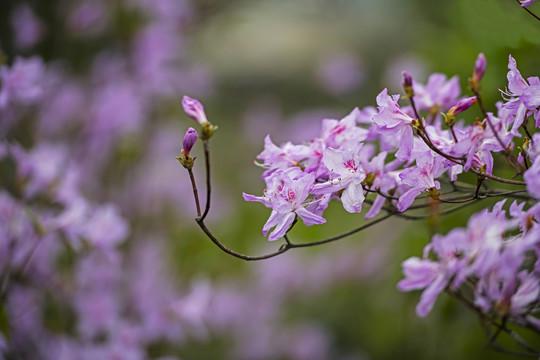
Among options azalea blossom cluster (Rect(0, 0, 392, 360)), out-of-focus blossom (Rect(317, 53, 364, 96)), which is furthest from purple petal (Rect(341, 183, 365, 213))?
out-of-focus blossom (Rect(317, 53, 364, 96))

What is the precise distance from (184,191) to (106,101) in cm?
64

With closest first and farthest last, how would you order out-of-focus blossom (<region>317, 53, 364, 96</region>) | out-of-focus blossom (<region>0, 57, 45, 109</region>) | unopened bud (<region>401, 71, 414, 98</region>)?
unopened bud (<region>401, 71, 414, 98</region>), out-of-focus blossom (<region>0, 57, 45, 109</region>), out-of-focus blossom (<region>317, 53, 364, 96</region>)

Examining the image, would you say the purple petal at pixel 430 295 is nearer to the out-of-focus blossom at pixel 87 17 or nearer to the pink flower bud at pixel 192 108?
the pink flower bud at pixel 192 108

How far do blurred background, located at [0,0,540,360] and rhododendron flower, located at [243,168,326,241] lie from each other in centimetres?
33

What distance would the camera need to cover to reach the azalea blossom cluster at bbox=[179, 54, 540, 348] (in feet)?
1.49

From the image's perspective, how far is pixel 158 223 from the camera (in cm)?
191

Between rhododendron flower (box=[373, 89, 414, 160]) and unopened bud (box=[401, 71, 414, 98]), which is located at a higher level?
unopened bud (box=[401, 71, 414, 98])

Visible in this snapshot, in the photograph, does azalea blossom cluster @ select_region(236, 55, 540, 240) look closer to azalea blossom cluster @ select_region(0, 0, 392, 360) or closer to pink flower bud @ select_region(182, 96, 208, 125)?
pink flower bud @ select_region(182, 96, 208, 125)

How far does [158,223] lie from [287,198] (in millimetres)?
1432

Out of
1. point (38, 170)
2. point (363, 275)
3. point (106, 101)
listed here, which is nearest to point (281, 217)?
point (38, 170)

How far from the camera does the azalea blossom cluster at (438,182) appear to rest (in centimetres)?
45

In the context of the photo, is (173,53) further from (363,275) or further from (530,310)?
(530,310)

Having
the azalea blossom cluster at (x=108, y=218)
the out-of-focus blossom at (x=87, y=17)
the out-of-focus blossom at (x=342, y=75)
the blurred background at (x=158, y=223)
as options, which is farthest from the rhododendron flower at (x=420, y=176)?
the out-of-focus blossom at (x=342, y=75)

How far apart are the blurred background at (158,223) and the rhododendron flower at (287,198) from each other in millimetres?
334
